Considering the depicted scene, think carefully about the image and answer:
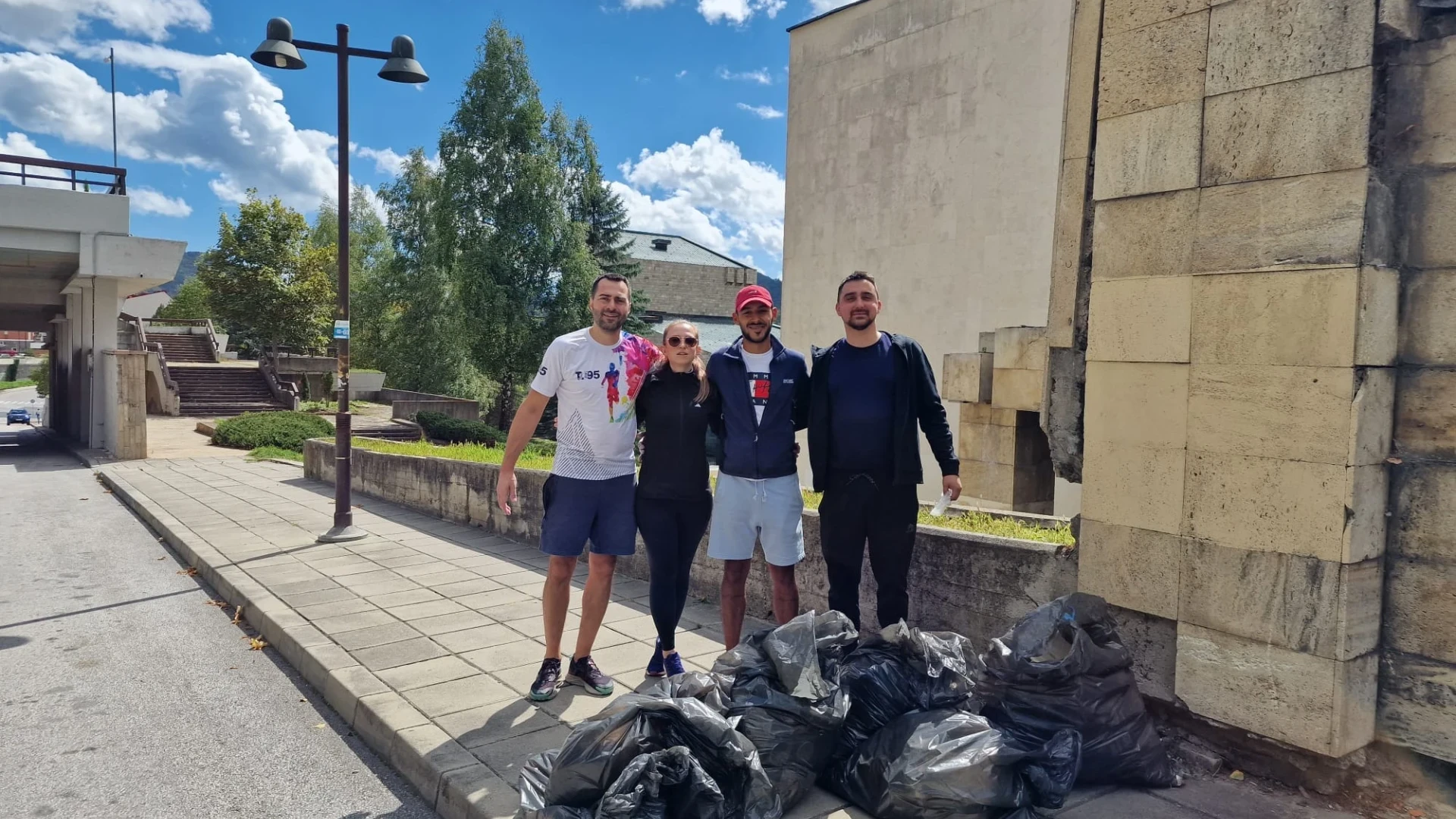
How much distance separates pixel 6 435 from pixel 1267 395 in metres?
34.3

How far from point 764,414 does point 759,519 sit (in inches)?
20.2

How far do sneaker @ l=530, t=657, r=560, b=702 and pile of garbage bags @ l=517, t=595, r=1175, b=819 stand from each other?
103 cm

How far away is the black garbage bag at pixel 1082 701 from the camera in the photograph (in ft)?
10.9

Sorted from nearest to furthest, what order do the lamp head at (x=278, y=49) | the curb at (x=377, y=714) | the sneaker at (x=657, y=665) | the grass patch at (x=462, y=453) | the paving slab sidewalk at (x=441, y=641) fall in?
the paving slab sidewalk at (x=441, y=641), the curb at (x=377, y=714), the sneaker at (x=657, y=665), the lamp head at (x=278, y=49), the grass patch at (x=462, y=453)

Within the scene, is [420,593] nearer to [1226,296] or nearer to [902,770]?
[902,770]

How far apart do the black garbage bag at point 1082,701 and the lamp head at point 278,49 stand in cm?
863

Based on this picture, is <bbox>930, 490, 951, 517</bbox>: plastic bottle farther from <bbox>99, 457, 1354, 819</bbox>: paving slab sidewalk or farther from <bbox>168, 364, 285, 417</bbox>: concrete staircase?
<bbox>168, 364, 285, 417</bbox>: concrete staircase

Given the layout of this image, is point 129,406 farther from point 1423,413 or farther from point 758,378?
point 1423,413

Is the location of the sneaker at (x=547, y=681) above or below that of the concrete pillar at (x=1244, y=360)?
below

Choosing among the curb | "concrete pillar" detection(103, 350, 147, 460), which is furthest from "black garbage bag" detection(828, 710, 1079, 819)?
"concrete pillar" detection(103, 350, 147, 460)

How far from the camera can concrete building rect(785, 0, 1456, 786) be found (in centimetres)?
313

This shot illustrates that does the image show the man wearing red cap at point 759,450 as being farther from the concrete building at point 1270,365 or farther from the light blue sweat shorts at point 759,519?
the concrete building at point 1270,365

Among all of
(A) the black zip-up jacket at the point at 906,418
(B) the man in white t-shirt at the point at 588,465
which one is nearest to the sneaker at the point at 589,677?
(B) the man in white t-shirt at the point at 588,465

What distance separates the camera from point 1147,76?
12.3 ft
